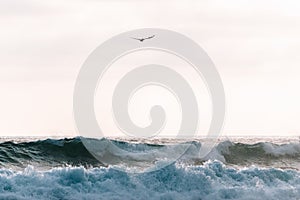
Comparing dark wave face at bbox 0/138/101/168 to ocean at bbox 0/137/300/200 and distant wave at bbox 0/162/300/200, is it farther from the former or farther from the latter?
distant wave at bbox 0/162/300/200

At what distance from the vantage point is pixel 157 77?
27469mm

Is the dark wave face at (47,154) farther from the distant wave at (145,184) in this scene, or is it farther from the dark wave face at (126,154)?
the distant wave at (145,184)

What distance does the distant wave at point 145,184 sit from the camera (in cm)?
2262

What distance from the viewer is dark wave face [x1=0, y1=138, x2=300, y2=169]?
3145 centimetres

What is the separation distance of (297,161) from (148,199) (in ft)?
54.4

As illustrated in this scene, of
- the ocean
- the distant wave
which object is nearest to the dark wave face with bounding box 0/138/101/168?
the ocean

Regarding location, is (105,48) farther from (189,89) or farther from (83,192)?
(83,192)

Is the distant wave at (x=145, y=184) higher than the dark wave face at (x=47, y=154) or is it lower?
lower

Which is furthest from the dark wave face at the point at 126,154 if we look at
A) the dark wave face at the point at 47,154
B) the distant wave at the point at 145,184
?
the distant wave at the point at 145,184

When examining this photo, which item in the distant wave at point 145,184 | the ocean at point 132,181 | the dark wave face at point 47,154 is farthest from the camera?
the dark wave face at point 47,154

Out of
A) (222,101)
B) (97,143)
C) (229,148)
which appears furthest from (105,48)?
(229,148)

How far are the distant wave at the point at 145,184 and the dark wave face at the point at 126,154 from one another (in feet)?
19.5

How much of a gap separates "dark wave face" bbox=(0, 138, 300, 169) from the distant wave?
5953mm

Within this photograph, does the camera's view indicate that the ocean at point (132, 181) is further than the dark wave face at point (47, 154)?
No
